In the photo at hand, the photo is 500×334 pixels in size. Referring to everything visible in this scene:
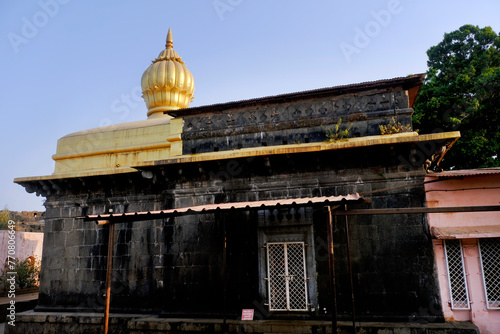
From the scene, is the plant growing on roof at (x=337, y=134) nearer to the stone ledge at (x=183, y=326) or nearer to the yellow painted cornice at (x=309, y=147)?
the yellow painted cornice at (x=309, y=147)

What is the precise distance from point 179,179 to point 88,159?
4211 mm

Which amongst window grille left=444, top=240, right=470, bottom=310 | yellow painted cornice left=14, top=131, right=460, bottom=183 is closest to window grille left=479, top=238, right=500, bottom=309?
window grille left=444, top=240, right=470, bottom=310

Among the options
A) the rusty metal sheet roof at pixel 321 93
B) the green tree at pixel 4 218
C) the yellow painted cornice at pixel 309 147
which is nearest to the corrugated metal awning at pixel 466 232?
the yellow painted cornice at pixel 309 147

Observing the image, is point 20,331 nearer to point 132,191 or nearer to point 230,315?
point 132,191

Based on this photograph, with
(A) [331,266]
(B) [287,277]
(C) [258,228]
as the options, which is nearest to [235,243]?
(C) [258,228]

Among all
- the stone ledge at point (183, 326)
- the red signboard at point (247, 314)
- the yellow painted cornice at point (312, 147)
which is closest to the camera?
the stone ledge at point (183, 326)

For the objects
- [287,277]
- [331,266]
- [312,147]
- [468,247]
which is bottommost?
[287,277]

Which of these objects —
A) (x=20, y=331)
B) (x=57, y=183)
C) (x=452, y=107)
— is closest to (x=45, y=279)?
(x=20, y=331)

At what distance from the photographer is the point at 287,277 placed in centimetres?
898

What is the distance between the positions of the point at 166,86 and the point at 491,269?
12431 mm

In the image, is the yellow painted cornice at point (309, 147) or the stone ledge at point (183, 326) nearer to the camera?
the stone ledge at point (183, 326)

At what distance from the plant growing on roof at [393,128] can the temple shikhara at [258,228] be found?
0.05 metres

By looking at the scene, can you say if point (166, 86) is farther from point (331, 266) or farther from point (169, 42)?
point (331, 266)

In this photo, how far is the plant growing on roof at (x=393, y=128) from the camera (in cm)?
907
